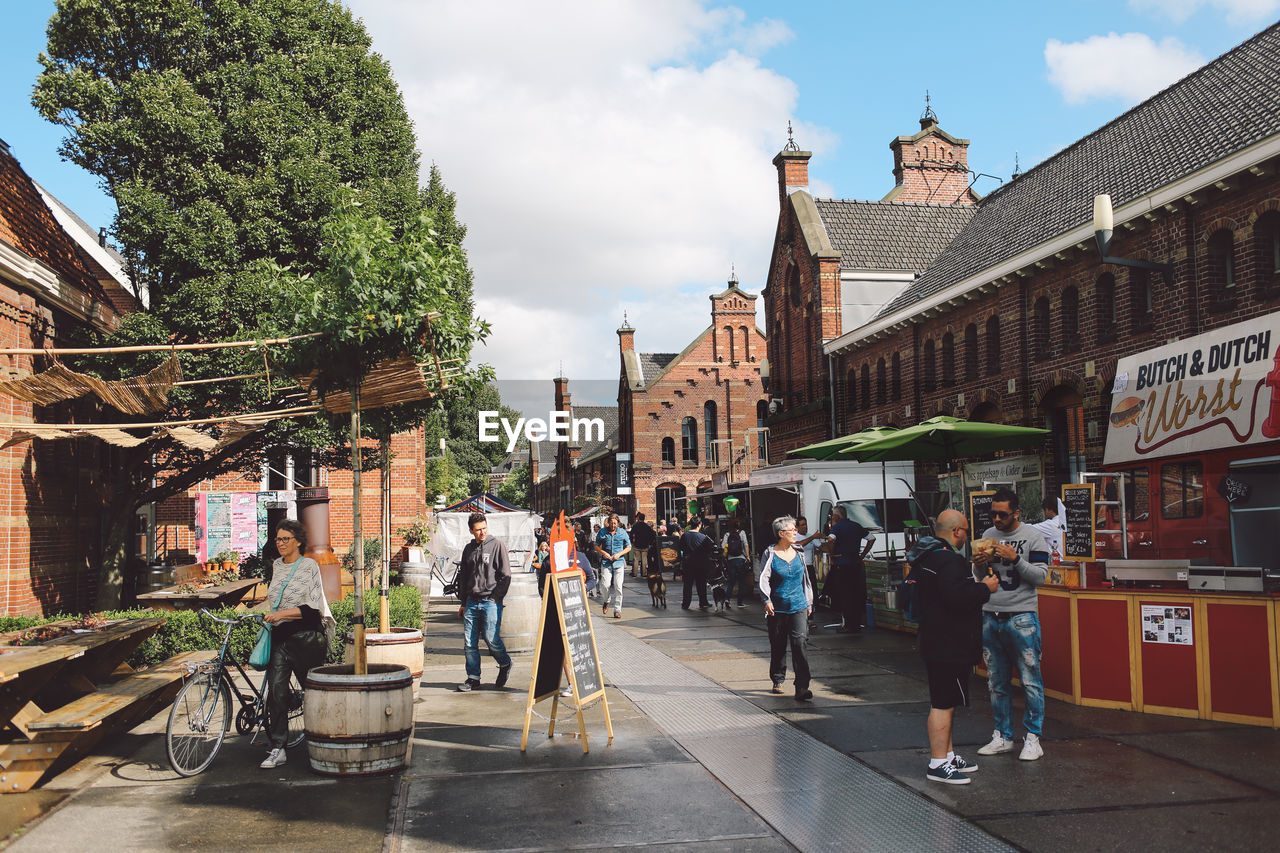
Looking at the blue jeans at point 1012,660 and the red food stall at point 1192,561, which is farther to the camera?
the red food stall at point 1192,561

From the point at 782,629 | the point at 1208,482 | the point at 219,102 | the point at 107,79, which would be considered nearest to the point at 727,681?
the point at 782,629

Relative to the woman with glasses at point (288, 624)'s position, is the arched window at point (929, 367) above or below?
above

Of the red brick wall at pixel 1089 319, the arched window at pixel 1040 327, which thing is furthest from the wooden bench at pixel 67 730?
the arched window at pixel 1040 327

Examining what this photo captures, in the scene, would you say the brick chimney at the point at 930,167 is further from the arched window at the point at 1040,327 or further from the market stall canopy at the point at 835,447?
the market stall canopy at the point at 835,447

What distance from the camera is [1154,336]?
54.3 feet

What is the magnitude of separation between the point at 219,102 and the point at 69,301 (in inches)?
143

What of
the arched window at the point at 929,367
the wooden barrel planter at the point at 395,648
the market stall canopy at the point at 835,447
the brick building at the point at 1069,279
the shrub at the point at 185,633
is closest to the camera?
the wooden barrel planter at the point at 395,648

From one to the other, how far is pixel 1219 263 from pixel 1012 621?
10735mm

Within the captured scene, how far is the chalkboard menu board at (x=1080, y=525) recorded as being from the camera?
1066cm

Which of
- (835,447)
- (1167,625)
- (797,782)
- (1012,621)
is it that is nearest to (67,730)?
(797,782)

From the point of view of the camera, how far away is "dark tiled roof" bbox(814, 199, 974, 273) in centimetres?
2991

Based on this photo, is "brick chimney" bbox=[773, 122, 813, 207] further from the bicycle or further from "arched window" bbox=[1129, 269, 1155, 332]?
the bicycle

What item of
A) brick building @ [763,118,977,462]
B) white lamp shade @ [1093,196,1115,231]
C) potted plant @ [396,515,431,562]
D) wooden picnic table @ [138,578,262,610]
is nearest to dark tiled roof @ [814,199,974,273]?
brick building @ [763,118,977,462]

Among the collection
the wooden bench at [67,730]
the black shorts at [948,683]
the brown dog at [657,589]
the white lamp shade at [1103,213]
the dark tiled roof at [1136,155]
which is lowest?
the brown dog at [657,589]
